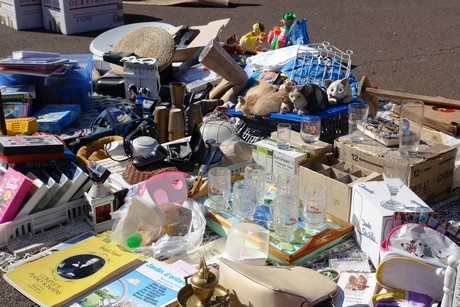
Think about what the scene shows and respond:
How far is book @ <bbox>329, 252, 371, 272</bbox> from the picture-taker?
2.71m

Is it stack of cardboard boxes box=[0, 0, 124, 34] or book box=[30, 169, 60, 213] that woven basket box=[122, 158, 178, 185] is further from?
stack of cardboard boxes box=[0, 0, 124, 34]

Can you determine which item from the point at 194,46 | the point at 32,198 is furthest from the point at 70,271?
the point at 194,46

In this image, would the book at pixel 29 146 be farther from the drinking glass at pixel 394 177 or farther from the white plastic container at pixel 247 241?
the drinking glass at pixel 394 177

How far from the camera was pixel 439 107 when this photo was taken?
428 cm

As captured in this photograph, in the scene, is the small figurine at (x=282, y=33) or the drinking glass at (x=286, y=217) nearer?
the drinking glass at (x=286, y=217)

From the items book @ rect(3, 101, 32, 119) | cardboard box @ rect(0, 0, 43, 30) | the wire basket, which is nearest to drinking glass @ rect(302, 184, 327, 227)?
the wire basket

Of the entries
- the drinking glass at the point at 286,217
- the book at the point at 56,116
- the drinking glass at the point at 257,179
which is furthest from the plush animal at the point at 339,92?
the book at the point at 56,116

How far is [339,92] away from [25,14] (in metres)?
6.33

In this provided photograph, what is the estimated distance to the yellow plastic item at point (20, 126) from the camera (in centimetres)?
402

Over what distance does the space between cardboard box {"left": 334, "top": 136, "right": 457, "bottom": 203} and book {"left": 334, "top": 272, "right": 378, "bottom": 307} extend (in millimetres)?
763

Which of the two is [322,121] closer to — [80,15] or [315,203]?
[315,203]

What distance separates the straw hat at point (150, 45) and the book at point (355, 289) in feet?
9.58

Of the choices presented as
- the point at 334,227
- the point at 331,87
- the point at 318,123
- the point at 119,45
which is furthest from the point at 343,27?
the point at 334,227

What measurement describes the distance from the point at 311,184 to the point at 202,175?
67 centimetres
